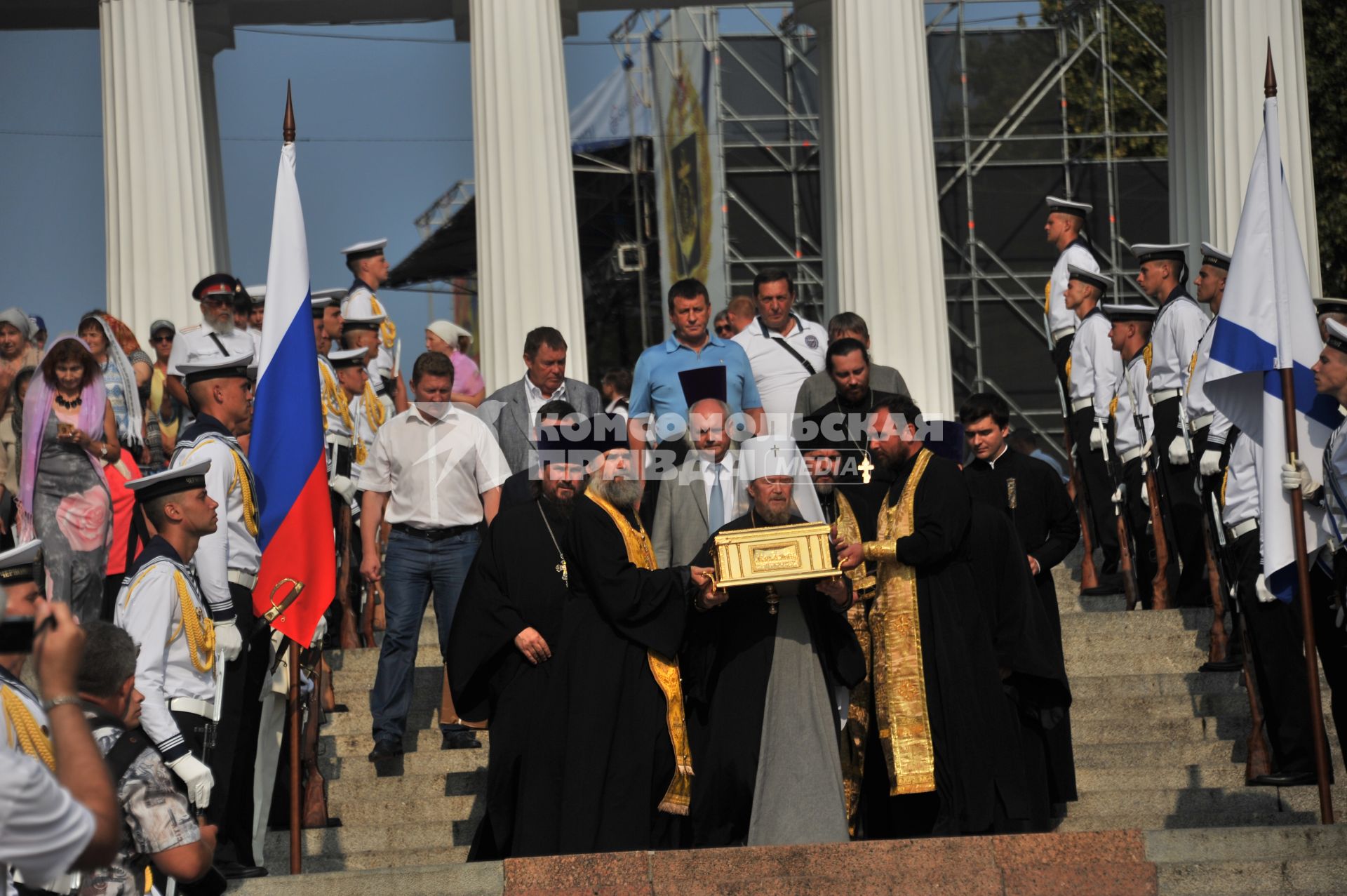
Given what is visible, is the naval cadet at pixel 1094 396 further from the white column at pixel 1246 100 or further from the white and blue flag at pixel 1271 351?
the white column at pixel 1246 100

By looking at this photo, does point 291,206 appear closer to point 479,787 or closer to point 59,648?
point 479,787

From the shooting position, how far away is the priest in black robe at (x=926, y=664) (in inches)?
361

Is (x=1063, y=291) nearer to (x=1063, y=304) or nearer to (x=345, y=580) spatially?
(x=1063, y=304)

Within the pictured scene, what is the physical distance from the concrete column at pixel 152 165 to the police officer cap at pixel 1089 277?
732 cm

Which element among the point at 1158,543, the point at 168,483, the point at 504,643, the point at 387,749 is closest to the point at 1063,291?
the point at 1158,543

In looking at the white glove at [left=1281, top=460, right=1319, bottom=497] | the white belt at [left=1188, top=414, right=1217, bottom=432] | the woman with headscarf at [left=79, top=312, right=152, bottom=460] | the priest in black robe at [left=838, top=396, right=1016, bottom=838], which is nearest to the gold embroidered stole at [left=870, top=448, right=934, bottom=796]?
the priest in black robe at [left=838, top=396, right=1016, bottom=838]

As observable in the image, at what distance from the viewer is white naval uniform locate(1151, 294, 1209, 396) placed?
12320mm

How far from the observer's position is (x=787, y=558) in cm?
852

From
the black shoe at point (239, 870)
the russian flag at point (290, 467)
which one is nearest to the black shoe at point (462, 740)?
the black shoe at point (239, 870)

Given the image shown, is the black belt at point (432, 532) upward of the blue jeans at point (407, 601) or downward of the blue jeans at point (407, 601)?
upward

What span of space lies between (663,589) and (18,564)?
338 cm

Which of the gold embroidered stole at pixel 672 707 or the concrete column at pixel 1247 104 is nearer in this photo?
the gold embroidered stole at pixel 672 707

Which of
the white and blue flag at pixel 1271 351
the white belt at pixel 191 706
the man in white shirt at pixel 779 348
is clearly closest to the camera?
the white belt at pixel 191 706

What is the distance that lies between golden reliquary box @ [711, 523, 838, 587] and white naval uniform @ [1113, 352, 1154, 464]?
16.5 ft
